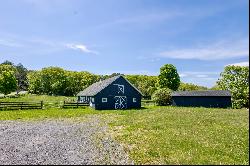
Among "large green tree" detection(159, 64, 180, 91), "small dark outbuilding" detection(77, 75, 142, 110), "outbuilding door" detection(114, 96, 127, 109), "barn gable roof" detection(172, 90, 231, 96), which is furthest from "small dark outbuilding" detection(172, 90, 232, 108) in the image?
"large green tree" detection(159, 64, 180, 91)

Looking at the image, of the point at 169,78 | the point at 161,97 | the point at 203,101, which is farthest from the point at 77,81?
the point at 203,101

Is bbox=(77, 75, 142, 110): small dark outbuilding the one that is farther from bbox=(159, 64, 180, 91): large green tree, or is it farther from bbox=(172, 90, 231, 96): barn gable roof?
bbox=(159, 64, 180, 91): large green tree

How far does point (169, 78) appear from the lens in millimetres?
99125

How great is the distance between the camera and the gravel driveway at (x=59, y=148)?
46.9 feet

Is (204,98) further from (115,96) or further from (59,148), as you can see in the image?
(59,148)

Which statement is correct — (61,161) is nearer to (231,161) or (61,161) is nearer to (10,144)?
(10,144)

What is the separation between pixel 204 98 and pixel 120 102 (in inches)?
864

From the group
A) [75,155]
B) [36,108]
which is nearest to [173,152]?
[75,155]

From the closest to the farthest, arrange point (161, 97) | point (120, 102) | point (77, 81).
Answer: point (120, 102)
point (161, 97)
point (77, 81)

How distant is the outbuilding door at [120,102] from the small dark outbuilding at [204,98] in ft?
59.3

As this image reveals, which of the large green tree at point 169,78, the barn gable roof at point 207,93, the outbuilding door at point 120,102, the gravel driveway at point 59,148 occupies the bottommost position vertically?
the gravel driveway at point 59,148

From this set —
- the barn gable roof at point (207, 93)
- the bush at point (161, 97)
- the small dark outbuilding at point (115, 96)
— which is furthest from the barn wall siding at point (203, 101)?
the small dark outbuilding at point (115, 96)

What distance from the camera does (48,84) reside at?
112 meters

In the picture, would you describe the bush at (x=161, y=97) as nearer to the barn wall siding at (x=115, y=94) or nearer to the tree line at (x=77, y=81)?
the tree line at (x=77, y=81)
